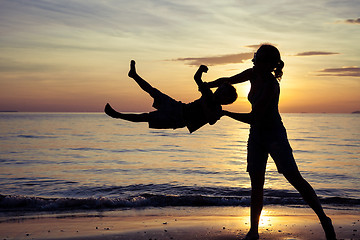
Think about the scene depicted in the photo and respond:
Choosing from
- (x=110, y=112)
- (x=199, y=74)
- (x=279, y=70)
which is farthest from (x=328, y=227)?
(x=110, y=112)

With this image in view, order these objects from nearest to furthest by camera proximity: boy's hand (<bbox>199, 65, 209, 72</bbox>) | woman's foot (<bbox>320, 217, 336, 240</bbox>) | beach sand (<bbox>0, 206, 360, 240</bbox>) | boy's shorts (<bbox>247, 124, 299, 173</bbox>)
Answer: boy's hand (<bbox>199, 65, 209, 72</bbox>) → boy's shorts (<bbox>247, 124, 299, 173</bbox>) → woman's foot (<bbox>320, 217, 336, 240</bbox>) → beach sand (<bbox>0, 206, 360, 240</bbox>)

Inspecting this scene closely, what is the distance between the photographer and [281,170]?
15.3ft

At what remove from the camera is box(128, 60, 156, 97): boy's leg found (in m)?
5.37

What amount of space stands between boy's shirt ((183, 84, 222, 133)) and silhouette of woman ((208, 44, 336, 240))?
10.8 inches

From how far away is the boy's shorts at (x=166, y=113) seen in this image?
5.09 metres

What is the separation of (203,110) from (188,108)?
25cm

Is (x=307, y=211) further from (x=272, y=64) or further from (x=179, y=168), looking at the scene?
(x=179, y=168)

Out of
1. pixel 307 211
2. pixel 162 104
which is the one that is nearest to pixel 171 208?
pixel 307 211

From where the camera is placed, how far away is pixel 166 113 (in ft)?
16.9

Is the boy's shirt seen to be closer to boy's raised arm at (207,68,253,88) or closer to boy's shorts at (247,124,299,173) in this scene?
boy's raised arm at (207,68,253,88)

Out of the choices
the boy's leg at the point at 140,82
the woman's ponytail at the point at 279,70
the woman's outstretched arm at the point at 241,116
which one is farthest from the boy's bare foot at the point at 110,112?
the woman's ponytail at the point at 279,70

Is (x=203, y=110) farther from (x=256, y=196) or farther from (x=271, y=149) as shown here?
(x=256, y=196)

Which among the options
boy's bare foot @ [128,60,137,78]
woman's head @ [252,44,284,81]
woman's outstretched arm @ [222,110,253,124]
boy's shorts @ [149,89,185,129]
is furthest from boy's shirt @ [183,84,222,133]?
boy's bare foot @ [128,60,137,78]

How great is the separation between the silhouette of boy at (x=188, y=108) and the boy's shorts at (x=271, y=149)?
0.61m
